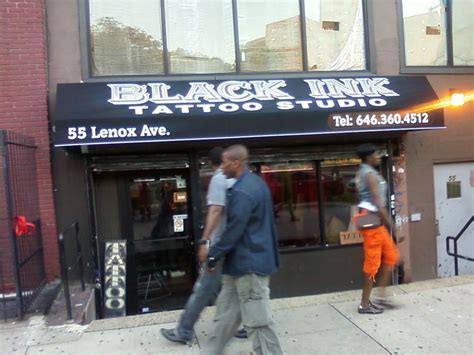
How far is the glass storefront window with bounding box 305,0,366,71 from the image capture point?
7.12 m

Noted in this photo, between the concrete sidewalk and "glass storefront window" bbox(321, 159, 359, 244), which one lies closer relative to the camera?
the concrete sidewalk

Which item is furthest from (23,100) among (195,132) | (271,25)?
(271,25)

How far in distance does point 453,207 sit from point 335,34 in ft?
11.6

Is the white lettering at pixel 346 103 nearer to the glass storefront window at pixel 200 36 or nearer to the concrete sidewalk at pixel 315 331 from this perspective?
the glass storefront window at pixel 200 36

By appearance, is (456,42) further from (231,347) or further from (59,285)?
(59,285)

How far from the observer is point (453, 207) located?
7.61 meters

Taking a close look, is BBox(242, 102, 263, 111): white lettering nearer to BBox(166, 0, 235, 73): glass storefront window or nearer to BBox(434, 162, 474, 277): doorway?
BBox(166, 0, 235, 73): glass storefront window

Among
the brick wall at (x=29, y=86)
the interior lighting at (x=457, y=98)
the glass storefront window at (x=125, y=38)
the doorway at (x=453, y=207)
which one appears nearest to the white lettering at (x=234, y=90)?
the glass storefront window at (x=125, y=38)

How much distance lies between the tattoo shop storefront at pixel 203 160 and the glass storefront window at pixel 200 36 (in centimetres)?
56

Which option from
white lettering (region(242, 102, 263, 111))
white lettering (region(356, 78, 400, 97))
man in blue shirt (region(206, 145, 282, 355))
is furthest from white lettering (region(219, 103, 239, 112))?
man in blue shirt (region(206, 145, 282, 355))

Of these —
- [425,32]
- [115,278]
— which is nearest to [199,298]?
[115,278]

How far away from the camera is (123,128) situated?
546 centimetres

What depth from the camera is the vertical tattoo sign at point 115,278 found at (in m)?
6.00

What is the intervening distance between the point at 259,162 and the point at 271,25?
2.20 metres
